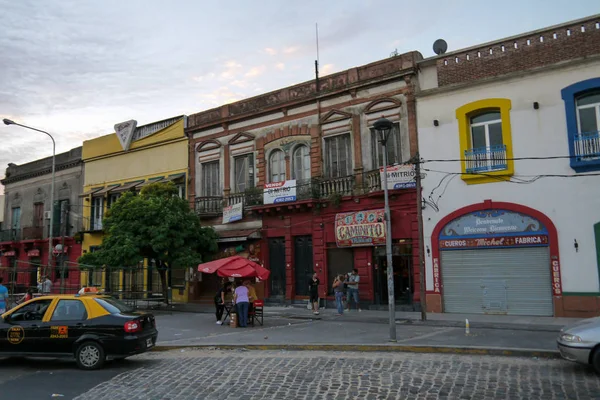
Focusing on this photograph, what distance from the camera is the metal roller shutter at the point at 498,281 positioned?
1850 cm

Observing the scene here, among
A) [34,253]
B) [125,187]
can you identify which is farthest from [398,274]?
[34,253]

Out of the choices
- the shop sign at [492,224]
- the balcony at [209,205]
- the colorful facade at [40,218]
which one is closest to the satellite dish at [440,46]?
the shop sign at [492,224]

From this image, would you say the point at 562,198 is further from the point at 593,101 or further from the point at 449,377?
the point at 449,377

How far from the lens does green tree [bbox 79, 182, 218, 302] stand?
23297 millimetres

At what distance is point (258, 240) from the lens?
86.0 feet

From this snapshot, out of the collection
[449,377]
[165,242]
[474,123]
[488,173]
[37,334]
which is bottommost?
[449,377]

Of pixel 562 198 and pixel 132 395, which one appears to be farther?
pixel 562 198

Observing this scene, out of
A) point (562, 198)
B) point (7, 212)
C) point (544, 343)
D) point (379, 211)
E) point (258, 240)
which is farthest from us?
point (7, 212)

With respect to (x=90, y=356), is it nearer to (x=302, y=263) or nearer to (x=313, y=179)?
(x=302, y=263)

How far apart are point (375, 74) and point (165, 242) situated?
12032mm

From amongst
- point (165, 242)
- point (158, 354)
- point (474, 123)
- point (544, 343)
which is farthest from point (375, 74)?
point (158, 354)

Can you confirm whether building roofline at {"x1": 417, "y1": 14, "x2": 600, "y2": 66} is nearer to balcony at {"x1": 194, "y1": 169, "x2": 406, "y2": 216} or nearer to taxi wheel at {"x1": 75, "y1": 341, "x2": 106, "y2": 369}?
balcony at {"x1": 194, "y1": 169, "x2": 406, "y2": 216}

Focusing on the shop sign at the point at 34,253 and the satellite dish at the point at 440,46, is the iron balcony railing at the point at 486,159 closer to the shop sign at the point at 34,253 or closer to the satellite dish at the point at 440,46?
the satellite dish at the point at 440,46

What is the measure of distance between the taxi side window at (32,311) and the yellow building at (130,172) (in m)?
16.6
